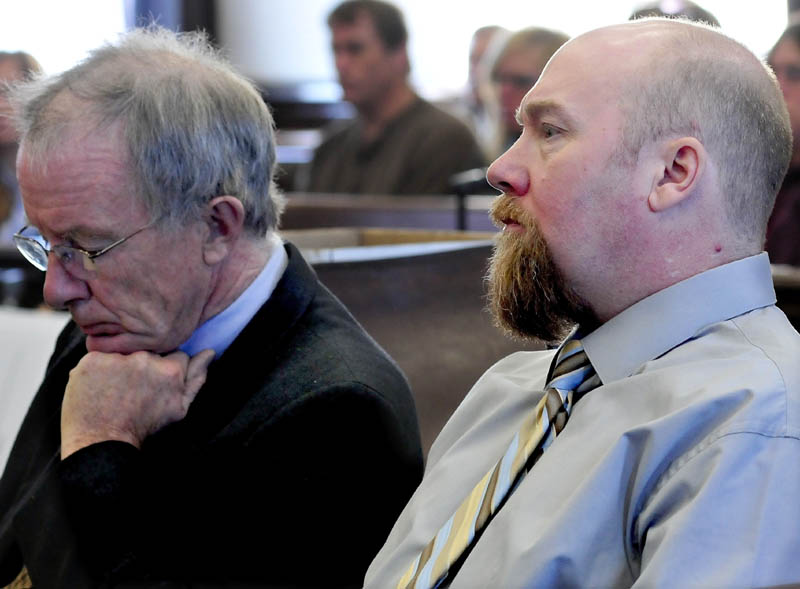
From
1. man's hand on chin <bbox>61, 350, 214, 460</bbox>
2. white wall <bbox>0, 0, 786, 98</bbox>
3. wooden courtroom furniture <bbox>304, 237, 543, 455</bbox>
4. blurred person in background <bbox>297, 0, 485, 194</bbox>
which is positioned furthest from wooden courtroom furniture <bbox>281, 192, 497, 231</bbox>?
white wall <bbox>0, 0, 786, 98</bbox>

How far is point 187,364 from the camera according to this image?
1.45 meters

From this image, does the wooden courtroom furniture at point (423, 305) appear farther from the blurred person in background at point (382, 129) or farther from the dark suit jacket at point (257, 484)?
the blurred person in background at point (382, 129)

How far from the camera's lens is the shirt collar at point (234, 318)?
147 cm

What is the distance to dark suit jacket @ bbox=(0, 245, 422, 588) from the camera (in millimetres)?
1280

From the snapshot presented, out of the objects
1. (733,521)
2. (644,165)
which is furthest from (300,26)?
Result: (733,521)

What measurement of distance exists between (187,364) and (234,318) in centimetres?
9

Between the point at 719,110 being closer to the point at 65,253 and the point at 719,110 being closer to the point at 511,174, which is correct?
the point at 511,174

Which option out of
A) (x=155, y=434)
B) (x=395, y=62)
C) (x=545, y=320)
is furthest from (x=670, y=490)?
(x=395, y=62)

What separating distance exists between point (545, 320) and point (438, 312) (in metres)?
0.58

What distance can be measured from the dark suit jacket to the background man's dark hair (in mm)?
3085

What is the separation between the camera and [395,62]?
169 inches

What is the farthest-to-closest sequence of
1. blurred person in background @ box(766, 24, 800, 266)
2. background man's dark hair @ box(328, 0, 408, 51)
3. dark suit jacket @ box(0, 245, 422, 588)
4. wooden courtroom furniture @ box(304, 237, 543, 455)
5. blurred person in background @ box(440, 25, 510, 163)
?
blurred person in background @ box(440, 25, 510, 163) < background man's dark hair @ box(328, 0, 408, 51) < blurred person in background @ box(766, 24, 800, 266) < wooden courtroom furniture @ box(304, 237, 543, 455) < dark suit jacket @ box(0, 245, 422, 588)

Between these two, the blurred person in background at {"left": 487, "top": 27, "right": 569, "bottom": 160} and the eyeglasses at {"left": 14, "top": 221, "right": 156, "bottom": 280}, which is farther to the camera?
the blurred person in background at {"left": 487, "top": 27, "right": 569, "bottom": 160}

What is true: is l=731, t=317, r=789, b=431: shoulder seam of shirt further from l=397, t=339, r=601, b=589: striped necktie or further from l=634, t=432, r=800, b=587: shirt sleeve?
l=397, t=339, r=601, b=589: striped necktie
